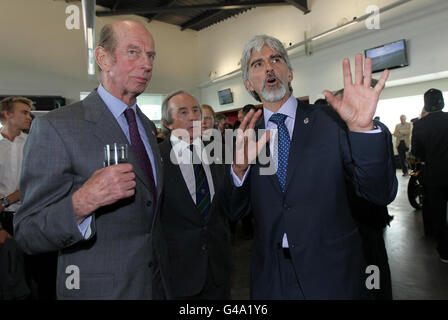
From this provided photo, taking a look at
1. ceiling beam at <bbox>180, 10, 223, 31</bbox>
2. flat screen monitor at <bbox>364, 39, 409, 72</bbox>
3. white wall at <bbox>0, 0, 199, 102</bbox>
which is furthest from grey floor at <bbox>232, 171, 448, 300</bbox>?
ceiling beam at <bbox>180, 10, 223, 31</bbox>

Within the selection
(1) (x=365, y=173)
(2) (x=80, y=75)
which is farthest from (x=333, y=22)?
(1) (x=365, y=173)

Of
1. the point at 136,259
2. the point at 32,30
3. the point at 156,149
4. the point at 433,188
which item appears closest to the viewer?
the point at 136,259

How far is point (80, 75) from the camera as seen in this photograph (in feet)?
38.1

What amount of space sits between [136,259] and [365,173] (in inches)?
37.7

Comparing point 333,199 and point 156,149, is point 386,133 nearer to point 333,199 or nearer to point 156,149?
point 333,199

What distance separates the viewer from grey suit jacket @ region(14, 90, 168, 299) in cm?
109

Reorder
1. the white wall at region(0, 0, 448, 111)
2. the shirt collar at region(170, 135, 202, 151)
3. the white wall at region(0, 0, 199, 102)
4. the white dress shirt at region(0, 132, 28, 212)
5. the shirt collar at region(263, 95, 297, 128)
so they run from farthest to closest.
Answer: the white wall at region(0, 0, 199, 102) < the white wall at region(0, 0, 448, 111) < the white dress shirt at region(0, 132, 28, 212) < the shirt collar at region(170, 135, 202, 151) < the shirt collar at region(263, 95, 297, 128)

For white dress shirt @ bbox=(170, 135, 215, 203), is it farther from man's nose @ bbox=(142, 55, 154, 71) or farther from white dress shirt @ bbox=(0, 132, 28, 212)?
white dress shirt @ bbox=(0, 132, 28, 212)

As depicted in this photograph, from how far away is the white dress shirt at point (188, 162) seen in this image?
2064mm

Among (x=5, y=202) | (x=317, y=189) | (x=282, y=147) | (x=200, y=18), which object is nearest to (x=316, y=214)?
(x=317, y=189)

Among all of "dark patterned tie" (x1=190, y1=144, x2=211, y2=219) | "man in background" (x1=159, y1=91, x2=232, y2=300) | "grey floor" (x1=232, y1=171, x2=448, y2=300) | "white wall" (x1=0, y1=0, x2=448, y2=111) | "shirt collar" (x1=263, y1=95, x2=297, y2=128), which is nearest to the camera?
"shirt collar" (x1=263, y1=95, x2=297, y2=128)

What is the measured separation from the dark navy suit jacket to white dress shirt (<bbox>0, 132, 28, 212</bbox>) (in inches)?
92.9

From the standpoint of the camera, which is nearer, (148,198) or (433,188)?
(148,198)

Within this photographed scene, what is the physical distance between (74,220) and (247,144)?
763mm
